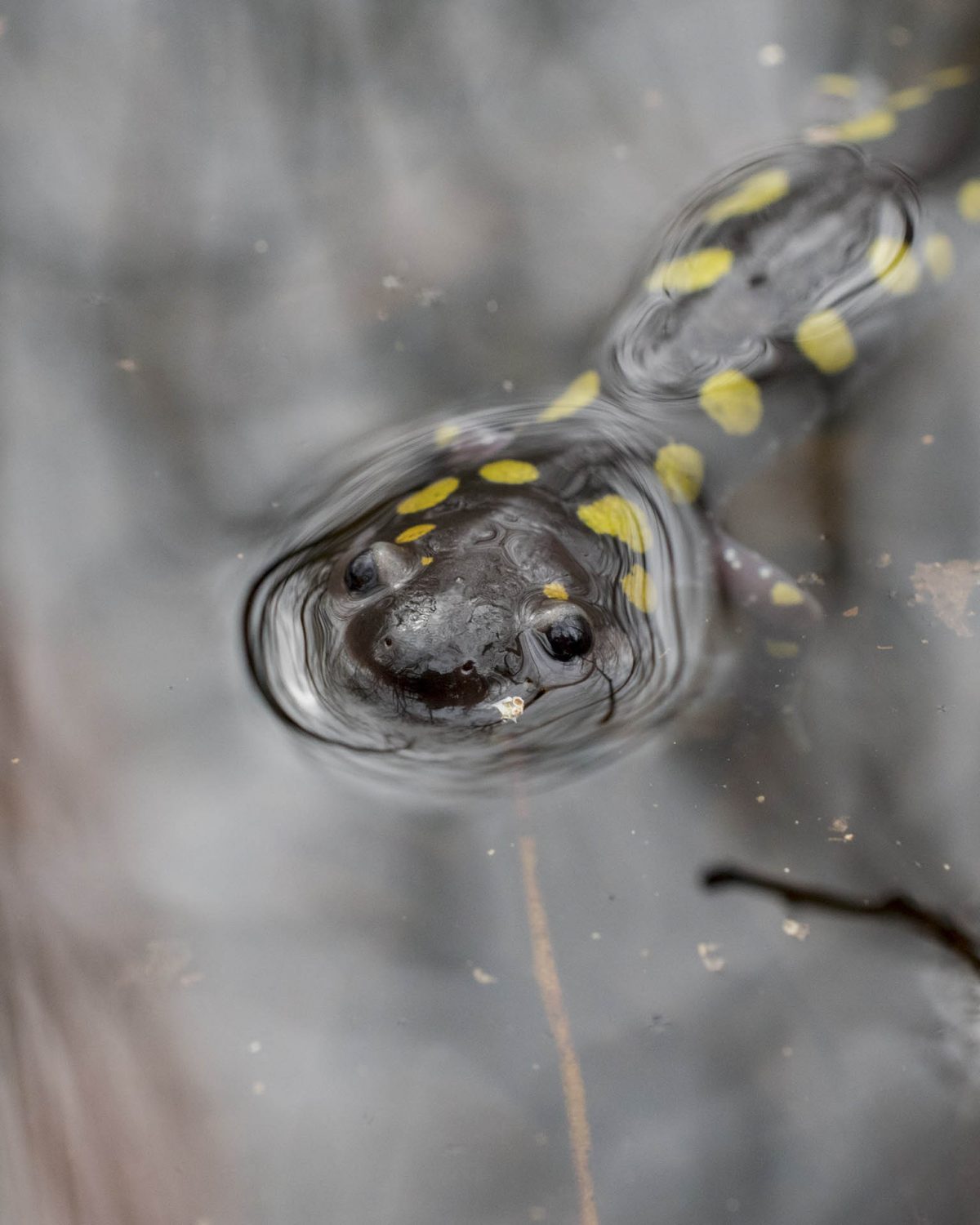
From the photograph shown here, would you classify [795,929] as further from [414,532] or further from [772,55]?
[772,55]

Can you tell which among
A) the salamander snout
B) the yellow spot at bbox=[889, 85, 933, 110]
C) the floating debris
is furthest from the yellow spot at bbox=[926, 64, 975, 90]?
the salamander snout

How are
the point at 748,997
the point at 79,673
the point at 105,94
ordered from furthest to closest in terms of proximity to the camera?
the point at 105,94 → the point at 79,673 → the point at 748,997

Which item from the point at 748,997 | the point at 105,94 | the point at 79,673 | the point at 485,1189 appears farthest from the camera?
the point at 105,94

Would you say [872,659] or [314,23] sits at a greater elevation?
[314,23]

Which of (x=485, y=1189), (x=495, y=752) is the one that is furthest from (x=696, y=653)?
(x=485, y=1189)

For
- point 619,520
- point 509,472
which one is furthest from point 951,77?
point 509,472

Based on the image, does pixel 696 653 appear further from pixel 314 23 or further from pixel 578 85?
pixel 314 23

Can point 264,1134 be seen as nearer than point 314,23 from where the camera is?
Yes
